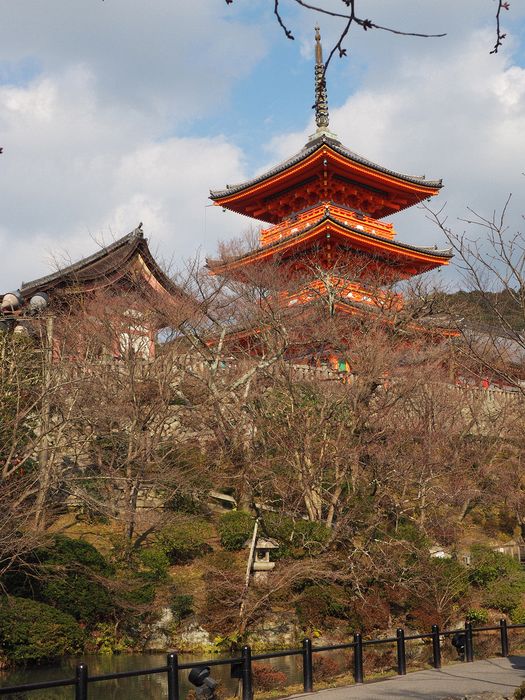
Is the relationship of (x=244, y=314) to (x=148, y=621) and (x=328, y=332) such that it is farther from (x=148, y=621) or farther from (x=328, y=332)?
(x=148, y=621)

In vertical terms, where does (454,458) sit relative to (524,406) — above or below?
below

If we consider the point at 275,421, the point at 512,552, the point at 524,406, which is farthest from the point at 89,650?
the point at 524,406

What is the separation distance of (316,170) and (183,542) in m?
18.7

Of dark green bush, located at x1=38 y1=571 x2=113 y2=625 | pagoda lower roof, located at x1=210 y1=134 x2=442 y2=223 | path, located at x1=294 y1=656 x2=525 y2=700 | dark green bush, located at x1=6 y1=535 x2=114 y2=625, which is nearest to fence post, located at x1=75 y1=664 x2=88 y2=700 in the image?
path, located at x1=294 y1=656 x2=525 y2=700

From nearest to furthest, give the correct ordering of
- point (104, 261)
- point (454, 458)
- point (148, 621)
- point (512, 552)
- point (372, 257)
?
point (148, 621) → point (454, 458) → point (512, 552) → point (104, 261) → point (372, 257)

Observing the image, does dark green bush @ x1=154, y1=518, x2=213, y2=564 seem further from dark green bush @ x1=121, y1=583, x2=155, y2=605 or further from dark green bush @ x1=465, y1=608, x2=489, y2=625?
dark green bush @ x1=465, y1=608, x2=489, y2=625

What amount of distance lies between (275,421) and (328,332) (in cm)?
487

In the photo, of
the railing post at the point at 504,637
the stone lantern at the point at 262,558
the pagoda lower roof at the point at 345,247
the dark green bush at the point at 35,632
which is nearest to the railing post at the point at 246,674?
the dark green bush at the point at 35,632

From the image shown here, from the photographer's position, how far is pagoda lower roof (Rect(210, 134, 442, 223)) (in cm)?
3241

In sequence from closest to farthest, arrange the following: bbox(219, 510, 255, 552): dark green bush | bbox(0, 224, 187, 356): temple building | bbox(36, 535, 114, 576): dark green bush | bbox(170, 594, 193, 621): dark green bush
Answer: bbox(36, 535, 114, 576): dark green bush
bbox(170, 594, 193, 621): dark green bush
bbox(219, 510, 255, 552): dark green bush
bbox(0, 224, 187, 356): temple building

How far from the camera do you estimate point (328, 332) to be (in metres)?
25.7

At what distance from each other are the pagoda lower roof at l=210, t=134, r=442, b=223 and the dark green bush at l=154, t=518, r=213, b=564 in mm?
17172

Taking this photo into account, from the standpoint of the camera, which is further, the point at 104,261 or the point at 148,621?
the point at 104,261

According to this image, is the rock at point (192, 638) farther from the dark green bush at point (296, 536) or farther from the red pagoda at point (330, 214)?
the red pagoda at point (330, 214)
